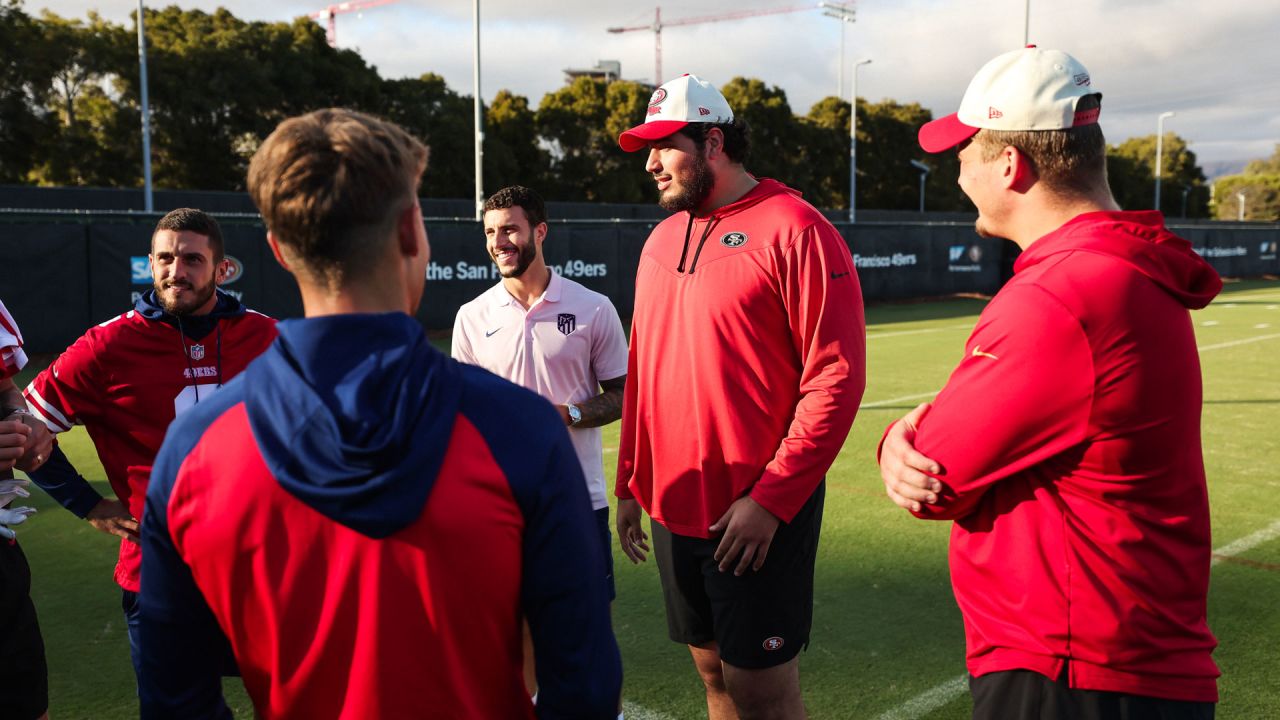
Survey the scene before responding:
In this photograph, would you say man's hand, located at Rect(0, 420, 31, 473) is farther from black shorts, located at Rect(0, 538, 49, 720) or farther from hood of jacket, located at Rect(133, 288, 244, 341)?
hood of jacket, located at Rect(133, 288, 244, 341)

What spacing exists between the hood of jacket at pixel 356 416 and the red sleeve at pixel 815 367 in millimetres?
1666

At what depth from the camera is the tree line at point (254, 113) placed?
107 ft

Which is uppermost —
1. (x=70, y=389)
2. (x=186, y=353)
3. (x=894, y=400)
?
(x=186, y=353)

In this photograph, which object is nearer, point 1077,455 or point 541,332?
point 1077,455

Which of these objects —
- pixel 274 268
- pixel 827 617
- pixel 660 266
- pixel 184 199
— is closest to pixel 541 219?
pixel 660 266

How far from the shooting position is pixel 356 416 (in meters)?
1.40

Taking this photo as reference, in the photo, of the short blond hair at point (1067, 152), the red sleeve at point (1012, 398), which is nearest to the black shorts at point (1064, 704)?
the red sleeve at point (1012, 398)

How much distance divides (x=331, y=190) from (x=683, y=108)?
2.00 meters

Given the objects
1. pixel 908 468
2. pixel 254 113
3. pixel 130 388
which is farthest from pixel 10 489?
pixel 254 113

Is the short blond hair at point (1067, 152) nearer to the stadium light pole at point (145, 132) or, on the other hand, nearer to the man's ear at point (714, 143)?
the man's ear at point (714, 143)

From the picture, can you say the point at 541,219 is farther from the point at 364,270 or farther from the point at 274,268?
the point at 274,268

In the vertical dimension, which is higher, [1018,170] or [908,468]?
[1018,170]

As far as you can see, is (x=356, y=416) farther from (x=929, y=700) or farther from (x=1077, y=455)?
(x=929, y=700)

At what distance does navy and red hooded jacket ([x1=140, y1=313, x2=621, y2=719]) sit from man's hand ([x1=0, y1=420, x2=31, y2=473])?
1.78m
